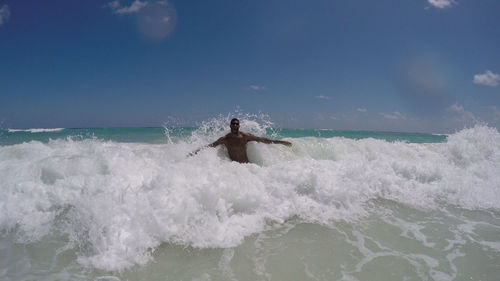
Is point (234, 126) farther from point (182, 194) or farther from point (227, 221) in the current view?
point (227, 221)

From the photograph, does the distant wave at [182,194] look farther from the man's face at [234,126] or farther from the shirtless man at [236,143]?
the man's face at [234,126]

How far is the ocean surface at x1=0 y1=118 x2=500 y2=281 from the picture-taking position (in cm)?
329

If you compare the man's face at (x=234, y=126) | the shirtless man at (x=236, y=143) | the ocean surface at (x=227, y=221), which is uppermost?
the man's face at (x=234, y=126)

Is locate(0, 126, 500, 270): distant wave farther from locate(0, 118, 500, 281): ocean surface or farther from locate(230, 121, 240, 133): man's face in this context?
locate(230, 121, 240, 133): man's face

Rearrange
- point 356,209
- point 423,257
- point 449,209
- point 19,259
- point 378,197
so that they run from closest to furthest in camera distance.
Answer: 1. point 19,259
2. point 423,257
3. point 356,209
4. point 449,209
5. point 378,197

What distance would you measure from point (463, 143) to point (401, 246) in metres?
9.53

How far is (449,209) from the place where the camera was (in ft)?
19.2

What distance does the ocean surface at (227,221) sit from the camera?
10.8 feet

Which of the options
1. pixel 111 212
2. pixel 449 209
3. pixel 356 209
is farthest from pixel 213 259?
pixel 449 209

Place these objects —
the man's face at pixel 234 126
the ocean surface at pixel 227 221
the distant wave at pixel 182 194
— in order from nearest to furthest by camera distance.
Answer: the ocean surface at pixel 227 221 → the distant wave at pixel 182 194 → the man's face at pixel 234 126

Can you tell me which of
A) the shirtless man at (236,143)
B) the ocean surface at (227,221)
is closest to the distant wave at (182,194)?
the ocean surface at (227,221)

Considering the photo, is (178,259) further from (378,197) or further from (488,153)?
(488,153)

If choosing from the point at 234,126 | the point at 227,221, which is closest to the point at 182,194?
the point at 227,221

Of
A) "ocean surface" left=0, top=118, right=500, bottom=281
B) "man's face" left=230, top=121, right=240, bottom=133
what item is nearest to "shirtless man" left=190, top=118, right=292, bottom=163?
"man's face" left=230, top=121, right=240, bottom=133
